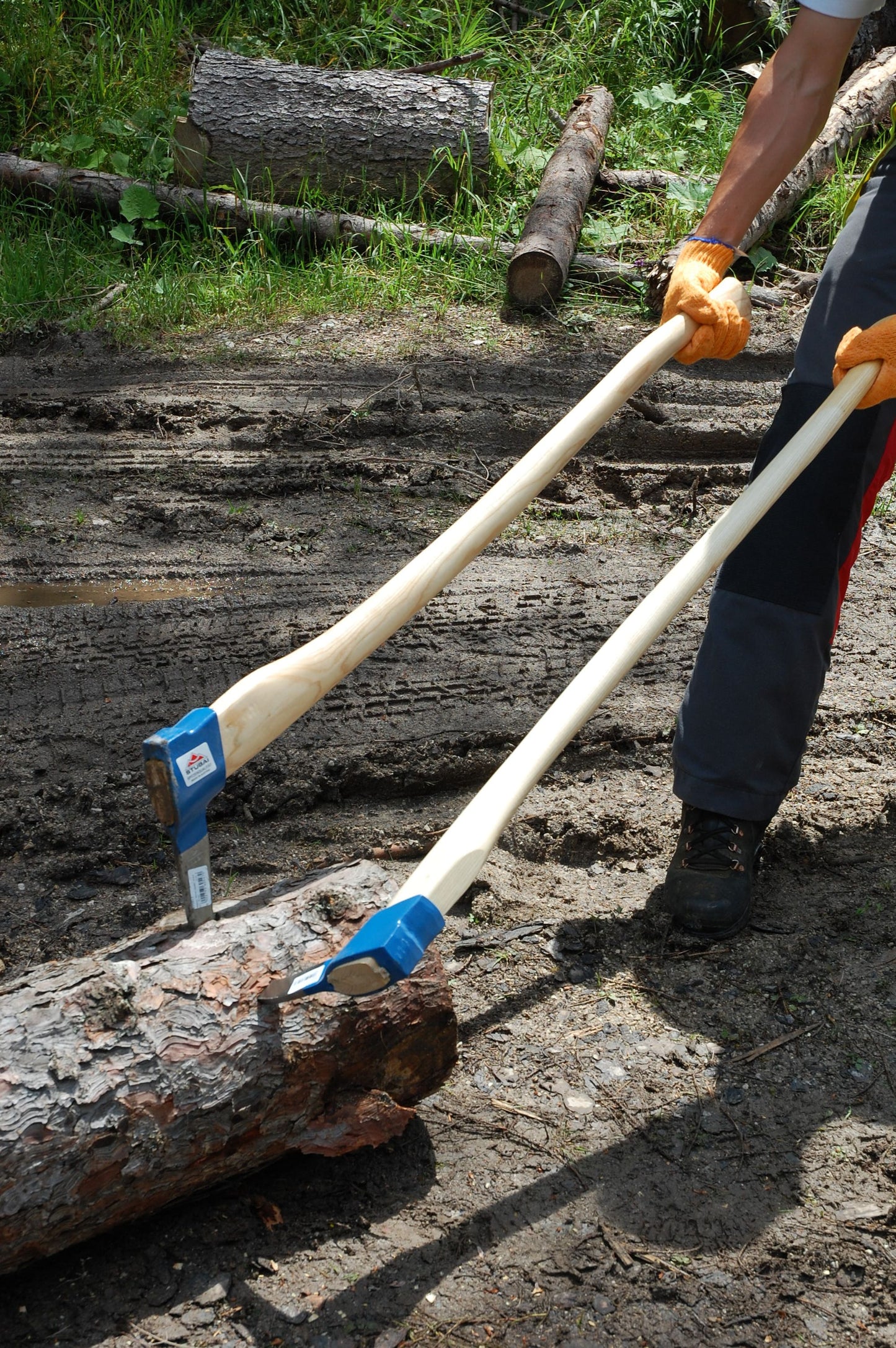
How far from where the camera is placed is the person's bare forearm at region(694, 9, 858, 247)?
6.96ft

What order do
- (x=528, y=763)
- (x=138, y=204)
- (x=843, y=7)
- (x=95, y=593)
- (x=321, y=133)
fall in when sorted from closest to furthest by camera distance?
(x=528, y=763) < (x=843, y=7) < (x=95, y=593) < (x=138, y=204) < (x=321, y=133)

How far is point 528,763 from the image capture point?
1.63m

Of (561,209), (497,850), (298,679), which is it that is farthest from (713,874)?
(561,209)

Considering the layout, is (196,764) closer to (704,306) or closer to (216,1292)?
(216,1292)

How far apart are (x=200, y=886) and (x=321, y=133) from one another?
492 cm

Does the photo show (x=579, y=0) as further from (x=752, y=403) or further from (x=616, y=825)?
(x=616, y=825)

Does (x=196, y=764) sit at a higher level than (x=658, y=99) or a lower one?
lower

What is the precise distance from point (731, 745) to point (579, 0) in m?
6.46

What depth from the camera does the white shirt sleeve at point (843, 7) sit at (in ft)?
6.76

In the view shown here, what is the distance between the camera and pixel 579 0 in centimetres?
682

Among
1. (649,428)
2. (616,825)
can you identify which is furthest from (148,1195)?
(649,428)

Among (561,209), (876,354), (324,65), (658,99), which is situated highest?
(324,65)

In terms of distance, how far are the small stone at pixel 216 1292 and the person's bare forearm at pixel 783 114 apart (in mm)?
2182

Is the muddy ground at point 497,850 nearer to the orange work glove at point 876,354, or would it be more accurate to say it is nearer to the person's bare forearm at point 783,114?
the orange work glove at point 876,354
